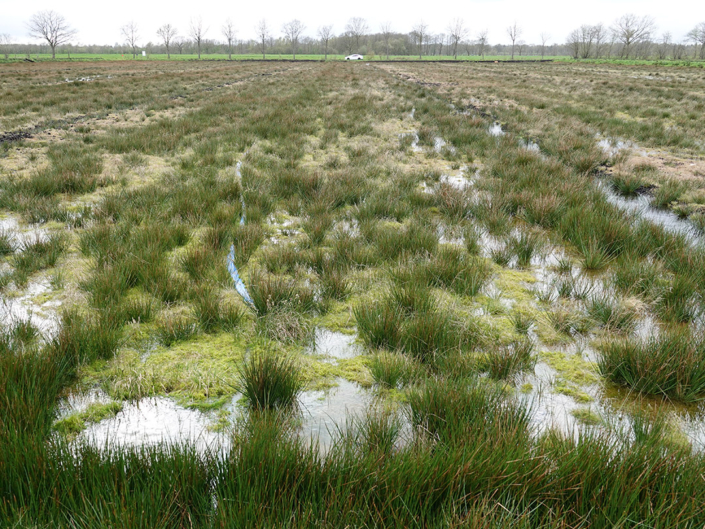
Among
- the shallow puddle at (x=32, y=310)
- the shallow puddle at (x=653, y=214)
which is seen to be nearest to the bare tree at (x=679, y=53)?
the shallow puddle at (x=653, y=214)

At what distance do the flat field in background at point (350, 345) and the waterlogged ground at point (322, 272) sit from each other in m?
0.02

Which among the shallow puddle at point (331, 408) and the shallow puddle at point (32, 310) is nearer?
the shallow puddle at point (331, 408)

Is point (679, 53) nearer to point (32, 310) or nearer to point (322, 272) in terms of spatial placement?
point (322, 272)

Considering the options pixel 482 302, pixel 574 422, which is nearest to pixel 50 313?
pixel 482 302

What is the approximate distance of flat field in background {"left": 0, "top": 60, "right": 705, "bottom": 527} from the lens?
1.37 metres

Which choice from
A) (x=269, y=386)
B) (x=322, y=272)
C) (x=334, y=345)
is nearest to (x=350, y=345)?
(x=334, y=345)

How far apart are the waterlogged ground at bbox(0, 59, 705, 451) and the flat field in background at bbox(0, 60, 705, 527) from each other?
0.02m

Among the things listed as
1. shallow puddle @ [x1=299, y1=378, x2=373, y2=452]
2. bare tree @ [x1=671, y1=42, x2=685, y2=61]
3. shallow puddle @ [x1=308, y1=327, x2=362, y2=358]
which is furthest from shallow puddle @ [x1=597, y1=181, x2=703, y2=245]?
bare tree @ [x1=671, y1=42, x2=685, y2=61]

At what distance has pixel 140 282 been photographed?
3240 mm

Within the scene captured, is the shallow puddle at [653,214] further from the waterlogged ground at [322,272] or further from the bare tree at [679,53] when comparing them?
the bare tree at [679,53]

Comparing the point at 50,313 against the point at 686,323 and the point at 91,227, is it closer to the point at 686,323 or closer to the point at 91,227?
the point at 91,227

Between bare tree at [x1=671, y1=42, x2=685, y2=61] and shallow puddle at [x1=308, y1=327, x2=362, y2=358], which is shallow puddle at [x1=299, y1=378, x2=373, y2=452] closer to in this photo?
shallow puddle at [x1=308, y1=327, x2=362, y2=358]

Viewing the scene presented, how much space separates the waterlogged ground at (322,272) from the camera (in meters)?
2.12

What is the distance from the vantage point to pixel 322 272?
351 centimetres
